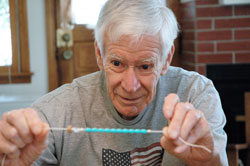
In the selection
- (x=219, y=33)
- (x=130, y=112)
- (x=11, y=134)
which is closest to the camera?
(x=11, y=134)

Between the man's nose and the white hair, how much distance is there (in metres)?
0.12

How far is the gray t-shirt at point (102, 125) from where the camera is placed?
1.32m

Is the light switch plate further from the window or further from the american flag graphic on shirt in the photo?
the american flag graphic on shirt

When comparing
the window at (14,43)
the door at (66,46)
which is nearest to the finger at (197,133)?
the door at (66,46)

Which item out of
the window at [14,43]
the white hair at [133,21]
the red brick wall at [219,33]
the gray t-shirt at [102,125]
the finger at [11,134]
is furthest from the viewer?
the window at [14,43]

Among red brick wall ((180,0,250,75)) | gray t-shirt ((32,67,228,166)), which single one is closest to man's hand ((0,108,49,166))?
gray t-shirt ((32,67,228,166))

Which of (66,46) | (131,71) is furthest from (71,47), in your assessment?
(131,71)

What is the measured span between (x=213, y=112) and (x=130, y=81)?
0.35 m

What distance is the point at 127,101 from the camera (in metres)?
1.30

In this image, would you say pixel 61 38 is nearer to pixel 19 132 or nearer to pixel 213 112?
pixel 213 112

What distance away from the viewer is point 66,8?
10.7 feet

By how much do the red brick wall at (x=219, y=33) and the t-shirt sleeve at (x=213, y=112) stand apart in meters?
1.45

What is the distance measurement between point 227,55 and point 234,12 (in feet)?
1.16

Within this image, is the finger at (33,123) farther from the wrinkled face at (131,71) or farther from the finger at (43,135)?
the wrinkled face at (131,71)
